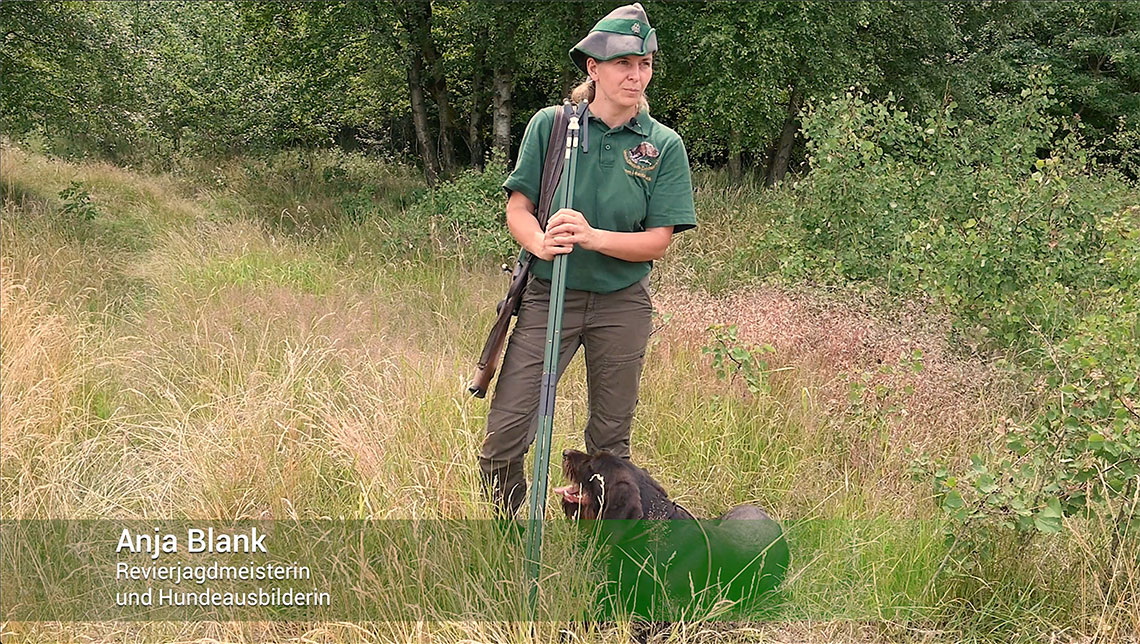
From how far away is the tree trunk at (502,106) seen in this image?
1053 centimetres

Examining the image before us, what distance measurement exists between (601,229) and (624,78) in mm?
478

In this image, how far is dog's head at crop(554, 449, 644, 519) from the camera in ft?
9.15

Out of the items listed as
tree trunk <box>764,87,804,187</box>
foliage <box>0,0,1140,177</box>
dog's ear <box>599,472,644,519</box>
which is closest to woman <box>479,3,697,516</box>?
dog's ear <box>599,472,644,519</box>

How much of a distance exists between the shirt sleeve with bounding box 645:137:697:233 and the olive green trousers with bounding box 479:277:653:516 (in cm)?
23

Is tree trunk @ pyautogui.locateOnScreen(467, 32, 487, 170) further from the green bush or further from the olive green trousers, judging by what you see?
the olive green trousers

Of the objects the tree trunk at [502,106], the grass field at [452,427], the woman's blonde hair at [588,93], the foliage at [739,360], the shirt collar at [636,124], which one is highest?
the woman's blonde hair at [588,93]

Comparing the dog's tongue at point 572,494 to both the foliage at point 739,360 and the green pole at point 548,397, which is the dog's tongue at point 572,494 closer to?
the green pole at point 548,397

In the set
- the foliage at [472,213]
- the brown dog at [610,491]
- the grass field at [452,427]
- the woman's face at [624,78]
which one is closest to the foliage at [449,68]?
the foliage at [472,213]

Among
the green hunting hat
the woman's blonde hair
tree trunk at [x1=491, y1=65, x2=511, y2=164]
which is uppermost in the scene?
Answer: the green hunting hat

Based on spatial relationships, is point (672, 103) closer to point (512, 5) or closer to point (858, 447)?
point (512, 5)

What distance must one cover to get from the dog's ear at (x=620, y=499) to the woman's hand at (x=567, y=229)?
703mm

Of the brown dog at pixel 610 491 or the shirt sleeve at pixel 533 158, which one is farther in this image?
the shirt sleeve at pixel 533 158

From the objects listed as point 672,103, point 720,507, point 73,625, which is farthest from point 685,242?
point 73,625

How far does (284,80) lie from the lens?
11.8 m
